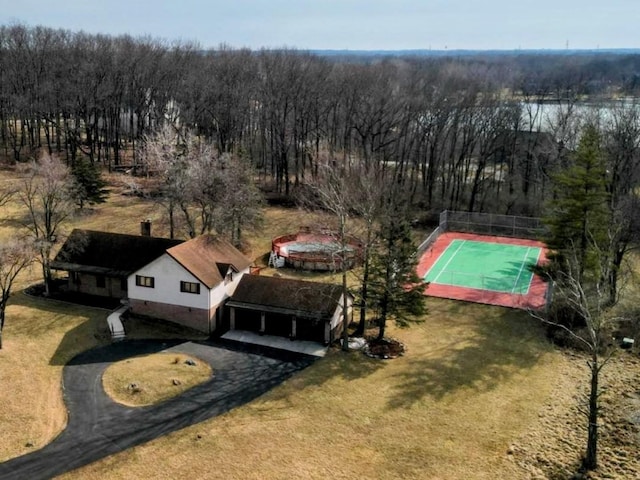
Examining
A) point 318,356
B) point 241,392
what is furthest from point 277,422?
point 318,356

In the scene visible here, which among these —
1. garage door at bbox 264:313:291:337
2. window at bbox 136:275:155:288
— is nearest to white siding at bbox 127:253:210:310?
window at bbox 136:275:155:288

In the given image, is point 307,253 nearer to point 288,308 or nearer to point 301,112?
point 288,308

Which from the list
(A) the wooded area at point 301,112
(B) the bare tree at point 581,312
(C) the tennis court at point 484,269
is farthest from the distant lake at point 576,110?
(B) the bare tree at point 581,312

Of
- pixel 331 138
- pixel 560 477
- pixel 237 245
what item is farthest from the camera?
pixel 331 138

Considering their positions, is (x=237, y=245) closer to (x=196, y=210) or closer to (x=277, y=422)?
(x=196, y=210)

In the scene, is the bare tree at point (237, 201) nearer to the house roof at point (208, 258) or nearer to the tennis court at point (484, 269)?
the house roof at point (208, 258)

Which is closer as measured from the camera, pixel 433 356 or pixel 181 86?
pixel 433 356

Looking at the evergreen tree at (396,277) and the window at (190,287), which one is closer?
the evergreen tree at (396,277)
